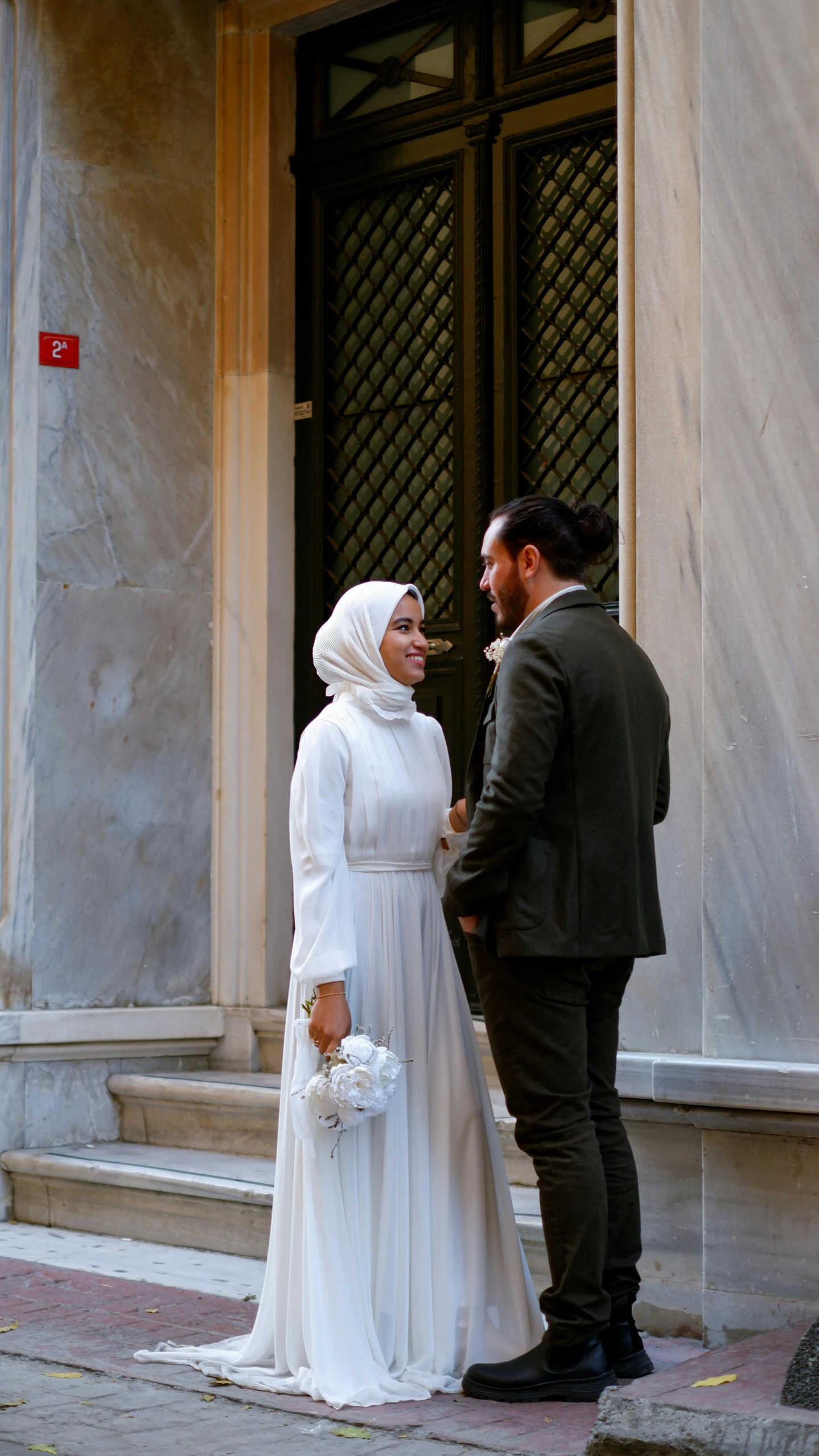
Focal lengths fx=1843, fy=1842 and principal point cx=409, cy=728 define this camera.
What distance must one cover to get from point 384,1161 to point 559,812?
983 mm

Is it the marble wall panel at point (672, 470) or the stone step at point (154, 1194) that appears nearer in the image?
the marble wall panel at point (672, 470)

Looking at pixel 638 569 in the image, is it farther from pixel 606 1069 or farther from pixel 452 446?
pixel 452 446

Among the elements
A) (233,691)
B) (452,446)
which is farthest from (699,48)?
(233,691)

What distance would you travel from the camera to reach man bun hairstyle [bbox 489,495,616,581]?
4285 mm

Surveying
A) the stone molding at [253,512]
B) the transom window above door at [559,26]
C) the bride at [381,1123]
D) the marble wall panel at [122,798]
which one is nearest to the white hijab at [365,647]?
the bride at [381,1123]

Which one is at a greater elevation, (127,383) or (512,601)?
(127,383)

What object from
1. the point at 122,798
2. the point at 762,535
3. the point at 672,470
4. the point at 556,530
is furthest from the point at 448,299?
the point at 556,530

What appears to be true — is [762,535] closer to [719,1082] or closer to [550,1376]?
[719,1082]

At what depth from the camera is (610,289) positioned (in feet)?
21.1

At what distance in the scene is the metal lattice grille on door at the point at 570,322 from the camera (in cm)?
645

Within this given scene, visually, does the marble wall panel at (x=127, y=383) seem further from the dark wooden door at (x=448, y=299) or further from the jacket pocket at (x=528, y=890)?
the jacket pocket at (x=528, y=890)

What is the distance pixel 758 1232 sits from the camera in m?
4.57

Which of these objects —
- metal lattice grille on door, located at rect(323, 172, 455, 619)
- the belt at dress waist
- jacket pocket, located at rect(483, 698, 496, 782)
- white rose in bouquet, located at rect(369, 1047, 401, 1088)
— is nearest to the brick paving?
white rose in bouquet, located at rect(369, 1047, 401, 1088)

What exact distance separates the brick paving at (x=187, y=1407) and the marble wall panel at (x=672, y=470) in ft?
3.02
